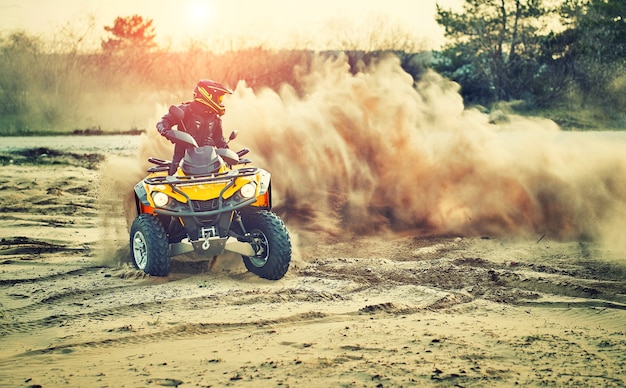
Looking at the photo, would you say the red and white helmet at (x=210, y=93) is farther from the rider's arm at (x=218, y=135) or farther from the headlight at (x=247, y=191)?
the headlight at (x=247, y=191)

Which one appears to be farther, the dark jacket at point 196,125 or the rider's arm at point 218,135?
the rider's arm at point 218,135

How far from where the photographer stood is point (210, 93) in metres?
8.95

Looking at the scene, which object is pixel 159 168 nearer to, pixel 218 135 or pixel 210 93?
pixel 218 135

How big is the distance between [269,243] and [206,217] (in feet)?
2.34

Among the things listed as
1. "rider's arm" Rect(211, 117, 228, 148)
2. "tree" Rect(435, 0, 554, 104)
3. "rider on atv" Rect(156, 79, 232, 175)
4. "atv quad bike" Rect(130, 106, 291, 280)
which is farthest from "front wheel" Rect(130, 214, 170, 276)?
"tree" Rect(435, 0, 554, 104)

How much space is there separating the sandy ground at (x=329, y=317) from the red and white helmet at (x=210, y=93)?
192cm

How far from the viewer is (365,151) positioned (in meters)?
13.1

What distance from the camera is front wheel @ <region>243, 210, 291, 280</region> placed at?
8.58m

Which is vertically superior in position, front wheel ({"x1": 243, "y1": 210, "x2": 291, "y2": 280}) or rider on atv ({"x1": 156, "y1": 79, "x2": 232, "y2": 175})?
rider on atv ({"x1": 156, "y1": 79, "x2": 232, "y2": 175})

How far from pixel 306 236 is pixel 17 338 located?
5.56 meters

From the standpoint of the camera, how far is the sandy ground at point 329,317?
5.78 metres

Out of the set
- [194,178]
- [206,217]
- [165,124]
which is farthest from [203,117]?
[206,217]

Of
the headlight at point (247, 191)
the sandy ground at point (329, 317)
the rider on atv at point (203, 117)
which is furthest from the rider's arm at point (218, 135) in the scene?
the sandy ground at point (329, 317)

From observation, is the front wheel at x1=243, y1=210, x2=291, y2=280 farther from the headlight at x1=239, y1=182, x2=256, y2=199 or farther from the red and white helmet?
the red and white helmet
